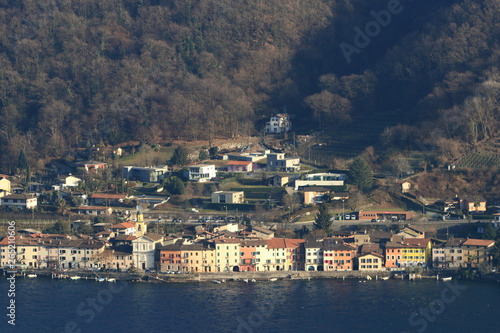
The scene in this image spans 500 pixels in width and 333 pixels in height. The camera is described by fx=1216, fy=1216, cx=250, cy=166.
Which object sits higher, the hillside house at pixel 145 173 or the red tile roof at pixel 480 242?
the hillside house at pixel 145 173

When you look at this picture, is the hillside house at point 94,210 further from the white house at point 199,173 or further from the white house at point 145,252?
the white house at point 145,252

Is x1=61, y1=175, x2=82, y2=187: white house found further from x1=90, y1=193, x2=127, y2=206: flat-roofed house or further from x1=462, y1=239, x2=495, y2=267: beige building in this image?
x1=462, y1=239, x2=495, y2=267: beige building

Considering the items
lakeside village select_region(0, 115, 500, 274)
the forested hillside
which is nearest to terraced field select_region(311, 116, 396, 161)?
the forested hillside

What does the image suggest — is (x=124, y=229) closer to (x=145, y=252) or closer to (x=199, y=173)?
(x=145, y=252)

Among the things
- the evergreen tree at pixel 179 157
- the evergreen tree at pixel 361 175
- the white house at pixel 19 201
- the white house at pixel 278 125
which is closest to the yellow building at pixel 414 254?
the evergreen tree at pixel 361 175

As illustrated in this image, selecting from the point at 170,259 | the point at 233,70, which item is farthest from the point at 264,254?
the point at 233,70
